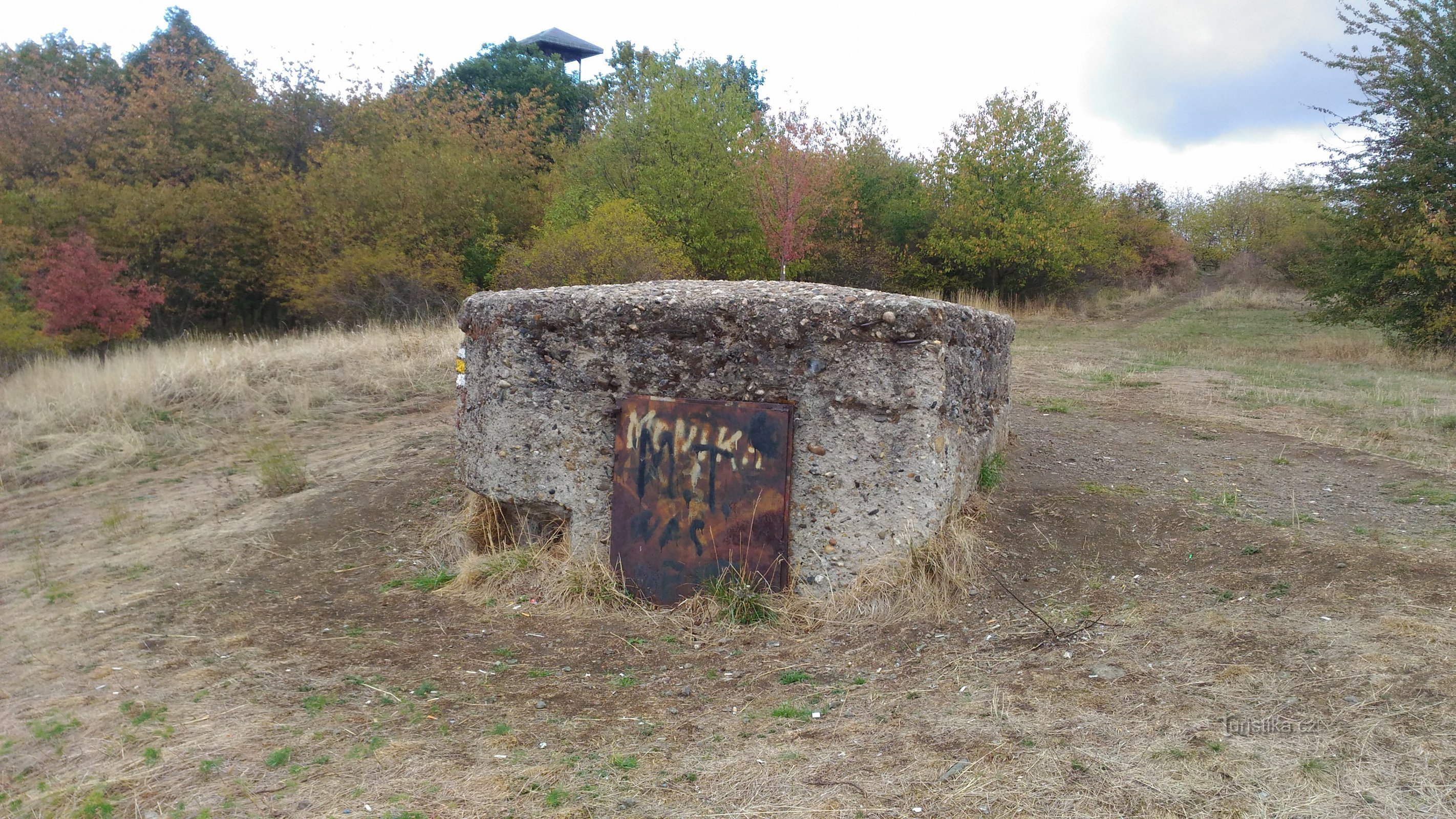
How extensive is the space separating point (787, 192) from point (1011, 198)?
602cm

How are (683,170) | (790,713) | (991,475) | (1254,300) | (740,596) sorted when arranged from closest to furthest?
(790,713)
(740,596)
(991,475)
(683,170)
(1254,300)

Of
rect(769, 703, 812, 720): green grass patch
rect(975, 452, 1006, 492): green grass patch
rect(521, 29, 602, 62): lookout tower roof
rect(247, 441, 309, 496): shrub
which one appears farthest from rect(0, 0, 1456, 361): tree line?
rect(521, 29, 602, 62): lookout tower roof

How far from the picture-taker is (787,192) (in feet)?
64.1

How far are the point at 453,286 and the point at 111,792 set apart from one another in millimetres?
15294

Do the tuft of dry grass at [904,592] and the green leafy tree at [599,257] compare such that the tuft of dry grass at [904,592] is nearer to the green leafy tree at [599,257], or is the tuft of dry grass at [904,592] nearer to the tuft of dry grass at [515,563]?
the tuft of dry grass at [515,563]

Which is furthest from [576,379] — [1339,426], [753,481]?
[1339,426]

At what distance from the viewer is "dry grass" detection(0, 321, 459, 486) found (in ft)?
28.1

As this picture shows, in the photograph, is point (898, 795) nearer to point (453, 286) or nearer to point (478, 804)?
point (478, 804)

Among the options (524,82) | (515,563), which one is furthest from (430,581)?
(524,82)

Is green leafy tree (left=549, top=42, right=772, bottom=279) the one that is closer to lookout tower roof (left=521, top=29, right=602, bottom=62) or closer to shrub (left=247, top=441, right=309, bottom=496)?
shrub (left=247, top=441, right=309, bottom=496)

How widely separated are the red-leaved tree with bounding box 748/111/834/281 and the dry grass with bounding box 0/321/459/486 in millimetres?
9177

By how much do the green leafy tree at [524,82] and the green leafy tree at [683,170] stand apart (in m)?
10.7

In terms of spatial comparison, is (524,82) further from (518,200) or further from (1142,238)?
(1142,238)

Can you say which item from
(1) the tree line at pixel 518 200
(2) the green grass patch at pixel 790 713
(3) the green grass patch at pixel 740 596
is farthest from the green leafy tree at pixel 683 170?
(2) the green grass patch at pixel 790 713
